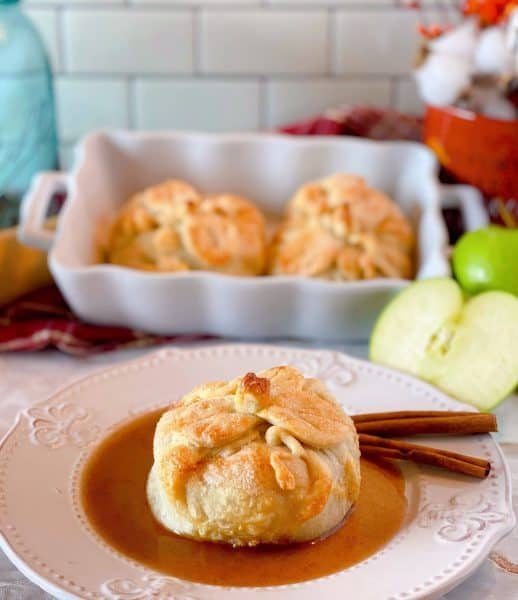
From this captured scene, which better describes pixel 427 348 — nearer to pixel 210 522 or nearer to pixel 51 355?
pixel 210 522

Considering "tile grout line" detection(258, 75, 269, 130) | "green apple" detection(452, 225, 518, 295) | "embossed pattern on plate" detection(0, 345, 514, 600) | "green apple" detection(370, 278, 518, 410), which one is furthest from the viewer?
"tile grout line" detection(258, 75, 269, 130)

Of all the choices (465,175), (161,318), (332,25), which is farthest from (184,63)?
(161,318)

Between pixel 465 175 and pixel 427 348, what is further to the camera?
pixel 465 175

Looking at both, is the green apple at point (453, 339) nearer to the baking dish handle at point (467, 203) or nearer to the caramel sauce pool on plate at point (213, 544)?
the caramel sauce pool on plate at point (213, 544)

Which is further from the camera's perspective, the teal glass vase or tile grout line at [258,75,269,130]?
tile grout line at [258,75,269,130]

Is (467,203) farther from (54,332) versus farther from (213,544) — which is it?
(213,544)

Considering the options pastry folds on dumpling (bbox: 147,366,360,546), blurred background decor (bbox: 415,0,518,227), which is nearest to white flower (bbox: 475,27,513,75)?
blurred background decor (bbox: 415,0,518,227)

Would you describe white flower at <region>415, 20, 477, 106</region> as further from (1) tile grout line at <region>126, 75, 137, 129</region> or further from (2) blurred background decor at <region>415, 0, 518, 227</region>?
(1) tile grout line at <region>126, 75, 137, 129</region>

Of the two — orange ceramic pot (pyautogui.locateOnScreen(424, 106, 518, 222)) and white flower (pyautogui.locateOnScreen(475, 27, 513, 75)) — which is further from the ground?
white flower (pyautogui.locateOnScreen(475, 27, 513, 75))
